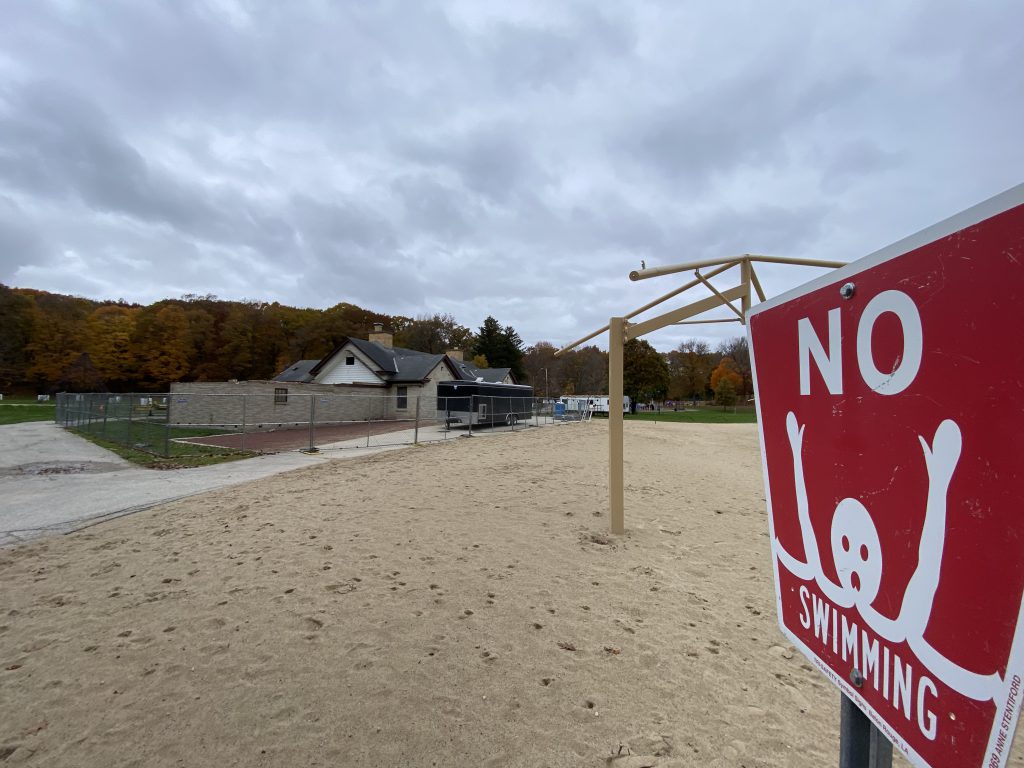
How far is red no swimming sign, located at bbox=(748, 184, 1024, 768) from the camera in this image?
0.63 meters

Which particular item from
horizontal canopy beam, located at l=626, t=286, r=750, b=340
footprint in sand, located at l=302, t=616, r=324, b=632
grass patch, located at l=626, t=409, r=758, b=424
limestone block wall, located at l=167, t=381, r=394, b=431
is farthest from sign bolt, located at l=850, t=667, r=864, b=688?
grass patch, located at l=626, t=409, r=758, b=424

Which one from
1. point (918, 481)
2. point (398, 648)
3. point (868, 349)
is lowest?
point (398, 648)

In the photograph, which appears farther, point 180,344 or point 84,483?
point 180,344

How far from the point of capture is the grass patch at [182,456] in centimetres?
1137

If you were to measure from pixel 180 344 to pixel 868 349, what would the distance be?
72.6 metres

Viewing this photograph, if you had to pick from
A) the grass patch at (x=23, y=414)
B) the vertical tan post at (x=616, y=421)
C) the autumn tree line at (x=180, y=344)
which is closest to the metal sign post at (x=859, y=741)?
the vertical tan post at (x=616, y=421)

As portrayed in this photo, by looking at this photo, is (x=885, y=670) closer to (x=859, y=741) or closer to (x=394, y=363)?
(x=859, y=741)

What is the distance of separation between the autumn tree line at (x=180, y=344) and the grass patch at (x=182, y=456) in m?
46.4

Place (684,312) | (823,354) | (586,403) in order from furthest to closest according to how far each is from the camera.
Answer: (586,403)
(684,312)
(823,354)

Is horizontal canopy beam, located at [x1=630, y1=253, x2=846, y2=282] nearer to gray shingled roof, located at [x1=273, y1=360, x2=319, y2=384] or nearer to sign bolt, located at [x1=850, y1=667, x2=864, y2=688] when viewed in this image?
sign bolt, located at [x1=850, y1=667, x2=864, y2=688]

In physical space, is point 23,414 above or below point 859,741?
below

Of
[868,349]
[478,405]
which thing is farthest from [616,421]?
[478,405]

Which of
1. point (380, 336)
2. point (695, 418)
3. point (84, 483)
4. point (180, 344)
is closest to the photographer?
point (84, 483)

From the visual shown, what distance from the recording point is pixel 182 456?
1252 cm
